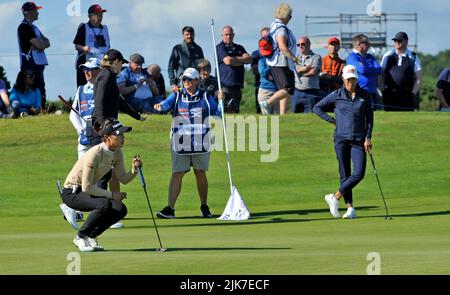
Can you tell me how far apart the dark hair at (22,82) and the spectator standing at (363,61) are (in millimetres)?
6509

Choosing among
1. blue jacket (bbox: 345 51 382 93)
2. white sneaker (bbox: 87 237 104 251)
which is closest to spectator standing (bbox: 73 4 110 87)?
blue jacket (bbox: 345 51 382 93)

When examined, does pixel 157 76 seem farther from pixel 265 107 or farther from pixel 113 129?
pixel 113 129

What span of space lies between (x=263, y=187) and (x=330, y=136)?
378 cm

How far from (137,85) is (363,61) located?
461 cm

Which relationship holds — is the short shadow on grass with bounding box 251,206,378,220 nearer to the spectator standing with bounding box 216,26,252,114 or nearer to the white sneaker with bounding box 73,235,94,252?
the white sneaker with bounding box 73,235,94,252

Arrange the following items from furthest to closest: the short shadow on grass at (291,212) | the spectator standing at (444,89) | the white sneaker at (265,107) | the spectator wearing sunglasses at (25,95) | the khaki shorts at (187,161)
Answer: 1. the spectator standing at (444,89)
2. the white sneaker at (265,107)
3. the spectator wearing sunglasses at (25,95)
4. the short shadow on grass at (291,212)
5. the khaki shorts at (187,161)

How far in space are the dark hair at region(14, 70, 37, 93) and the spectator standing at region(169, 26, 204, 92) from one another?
2871 millimetres

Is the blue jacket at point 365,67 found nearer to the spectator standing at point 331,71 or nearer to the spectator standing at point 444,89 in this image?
the spectator standing at point 331,71

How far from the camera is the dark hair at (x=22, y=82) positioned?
1019 inches

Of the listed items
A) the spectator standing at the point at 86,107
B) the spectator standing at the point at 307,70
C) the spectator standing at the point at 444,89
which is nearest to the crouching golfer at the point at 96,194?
the spectator standing at the point at 86,107

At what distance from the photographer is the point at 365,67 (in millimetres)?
25922

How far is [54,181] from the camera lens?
2488 centimetres

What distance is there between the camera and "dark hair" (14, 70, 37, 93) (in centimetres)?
2589

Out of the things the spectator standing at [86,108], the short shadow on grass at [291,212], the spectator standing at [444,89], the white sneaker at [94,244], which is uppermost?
the spectator standing at [86,108]
